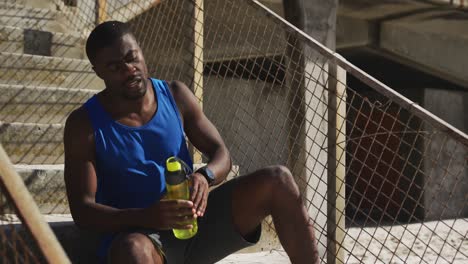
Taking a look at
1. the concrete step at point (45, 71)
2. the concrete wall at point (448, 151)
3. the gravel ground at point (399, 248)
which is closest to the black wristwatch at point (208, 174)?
the gravel ground at point (399, 248)

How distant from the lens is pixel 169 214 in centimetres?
263

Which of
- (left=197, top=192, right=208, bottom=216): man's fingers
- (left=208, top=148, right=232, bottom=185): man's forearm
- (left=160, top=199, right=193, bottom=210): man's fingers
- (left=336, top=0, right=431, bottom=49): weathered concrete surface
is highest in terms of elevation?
(left=160, top=199, right=193, bottom=210): man's fingers

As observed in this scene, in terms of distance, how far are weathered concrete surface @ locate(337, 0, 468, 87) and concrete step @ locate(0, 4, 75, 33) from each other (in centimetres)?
300

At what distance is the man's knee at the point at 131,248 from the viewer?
101 inches

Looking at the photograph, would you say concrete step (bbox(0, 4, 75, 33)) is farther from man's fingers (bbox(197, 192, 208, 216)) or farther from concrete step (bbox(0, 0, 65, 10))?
man's fingers (bbox(197, 192, 208, 216))

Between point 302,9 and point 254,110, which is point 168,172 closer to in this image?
point 302,9

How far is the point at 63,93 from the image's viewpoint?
498 centimetres

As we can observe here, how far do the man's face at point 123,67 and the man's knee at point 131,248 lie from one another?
24.6 inches

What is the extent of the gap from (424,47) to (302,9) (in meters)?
3.74

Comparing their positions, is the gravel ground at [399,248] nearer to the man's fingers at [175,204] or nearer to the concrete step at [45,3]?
the man's fingers at [175,204]

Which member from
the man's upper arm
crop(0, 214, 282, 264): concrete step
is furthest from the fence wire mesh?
the man's upper arm

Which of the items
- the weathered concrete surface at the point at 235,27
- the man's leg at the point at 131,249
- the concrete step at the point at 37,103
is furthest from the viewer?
the weathered concrete surface at the point at 235,27

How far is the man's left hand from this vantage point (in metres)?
2.76

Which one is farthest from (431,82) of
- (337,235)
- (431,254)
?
(337,235)
